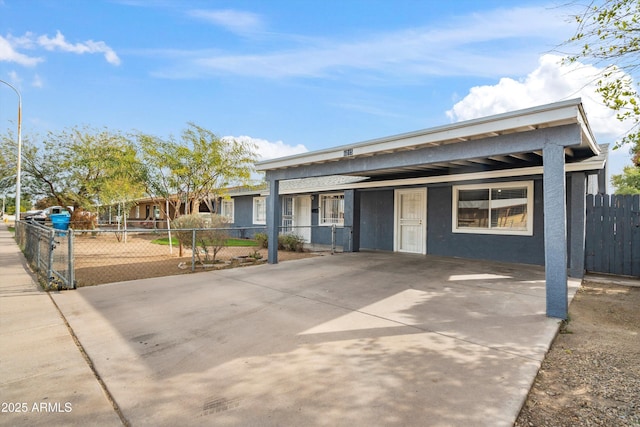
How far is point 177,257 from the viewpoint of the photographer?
10.8 metres

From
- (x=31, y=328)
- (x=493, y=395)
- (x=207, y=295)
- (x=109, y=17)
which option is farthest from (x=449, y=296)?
(x=109, y=17)

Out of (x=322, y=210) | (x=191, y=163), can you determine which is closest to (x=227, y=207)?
(x=322, y=210)

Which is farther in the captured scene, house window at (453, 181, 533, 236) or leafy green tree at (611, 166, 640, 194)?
leafy green tree at (611, 166, 640, 194)

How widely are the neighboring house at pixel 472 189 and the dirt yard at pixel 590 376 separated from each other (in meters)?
0.60

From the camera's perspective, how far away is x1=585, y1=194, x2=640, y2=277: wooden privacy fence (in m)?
7.05

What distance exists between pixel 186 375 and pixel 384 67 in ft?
36.2

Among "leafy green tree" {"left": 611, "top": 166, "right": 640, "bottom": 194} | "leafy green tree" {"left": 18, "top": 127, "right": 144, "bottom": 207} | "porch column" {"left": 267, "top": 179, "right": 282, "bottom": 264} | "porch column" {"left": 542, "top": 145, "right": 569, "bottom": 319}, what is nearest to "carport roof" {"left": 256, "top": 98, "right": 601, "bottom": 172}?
"porch column" {"left": 542, "top": 145, "right": 569, "bottom": 319}

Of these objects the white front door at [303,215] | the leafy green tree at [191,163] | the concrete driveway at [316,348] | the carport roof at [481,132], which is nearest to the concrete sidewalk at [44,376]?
the concrete driveway at [316,348]

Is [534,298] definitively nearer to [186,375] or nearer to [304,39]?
[186,375]

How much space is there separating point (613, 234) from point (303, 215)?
36.7 ft

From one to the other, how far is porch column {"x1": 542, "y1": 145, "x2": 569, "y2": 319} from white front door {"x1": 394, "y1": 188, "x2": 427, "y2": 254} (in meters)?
6.03

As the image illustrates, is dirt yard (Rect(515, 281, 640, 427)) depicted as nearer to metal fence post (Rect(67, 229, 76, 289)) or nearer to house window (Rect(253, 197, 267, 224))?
metal fence post (Rect(67, 229, 76, 289))

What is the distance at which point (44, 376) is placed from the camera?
9.36 feet

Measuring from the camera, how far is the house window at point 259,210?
17781 mm
